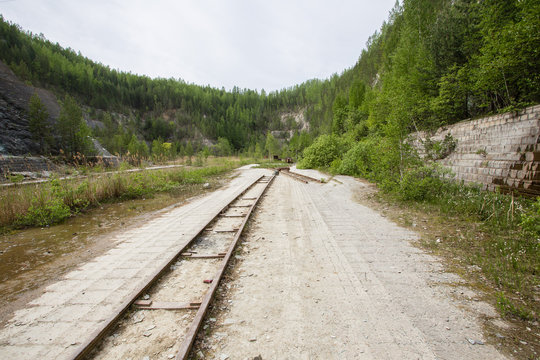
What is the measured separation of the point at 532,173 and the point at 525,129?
1.63 meters

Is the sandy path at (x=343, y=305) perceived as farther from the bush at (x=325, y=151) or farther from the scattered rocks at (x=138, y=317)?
the bush at (x=325, y=151)

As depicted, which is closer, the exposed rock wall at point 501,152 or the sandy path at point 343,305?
the sandy path at point 343,305

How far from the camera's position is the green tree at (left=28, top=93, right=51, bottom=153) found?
27.4 metres

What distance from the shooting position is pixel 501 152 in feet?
25.6

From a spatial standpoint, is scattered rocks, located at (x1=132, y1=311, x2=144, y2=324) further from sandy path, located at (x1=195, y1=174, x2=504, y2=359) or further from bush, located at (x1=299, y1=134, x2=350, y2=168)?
bush, located at (x1=299, y1=134, x2=350, y2=168)

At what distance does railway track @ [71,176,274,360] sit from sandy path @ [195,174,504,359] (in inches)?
10.7

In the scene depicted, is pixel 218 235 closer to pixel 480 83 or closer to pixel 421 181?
pixel 421 181

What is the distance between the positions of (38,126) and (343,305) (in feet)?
132

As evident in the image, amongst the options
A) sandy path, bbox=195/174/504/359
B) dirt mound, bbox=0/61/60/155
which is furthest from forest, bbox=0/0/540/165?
dirt mound, bbox=0/61/60/155

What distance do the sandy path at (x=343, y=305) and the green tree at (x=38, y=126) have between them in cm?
3765

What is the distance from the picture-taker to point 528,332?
7.52 ft

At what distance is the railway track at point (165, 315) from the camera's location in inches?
82.1

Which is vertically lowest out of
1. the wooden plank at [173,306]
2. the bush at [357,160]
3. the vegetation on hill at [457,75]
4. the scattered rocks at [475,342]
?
the scattered rocks at [475,342]

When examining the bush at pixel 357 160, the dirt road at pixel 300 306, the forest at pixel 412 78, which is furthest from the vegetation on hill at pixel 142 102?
the dirt road at pixel 300 306
